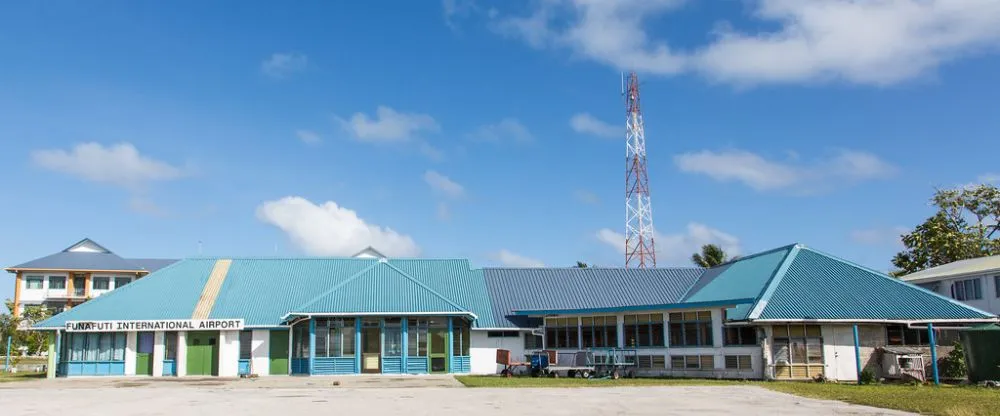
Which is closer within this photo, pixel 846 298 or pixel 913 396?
pixel 913 396

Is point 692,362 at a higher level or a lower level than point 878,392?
higher

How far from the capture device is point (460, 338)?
3909cm

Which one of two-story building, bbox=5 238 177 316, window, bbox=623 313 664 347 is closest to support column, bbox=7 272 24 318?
two-story building, bbox=5 238 177 316

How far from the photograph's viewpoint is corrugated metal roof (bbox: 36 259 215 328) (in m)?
38.2

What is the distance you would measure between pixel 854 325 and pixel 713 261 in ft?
100

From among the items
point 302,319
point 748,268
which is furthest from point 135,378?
point 748,268

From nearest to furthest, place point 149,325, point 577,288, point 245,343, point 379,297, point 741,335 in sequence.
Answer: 1. point 741,335
2. point 149,325
3. point 245,343
4. point 379,297
5. point 577,288

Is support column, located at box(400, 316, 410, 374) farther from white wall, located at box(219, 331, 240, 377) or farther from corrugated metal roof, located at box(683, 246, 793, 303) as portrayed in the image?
corrugated metal roof, located at box(683, 246, 793, 303)

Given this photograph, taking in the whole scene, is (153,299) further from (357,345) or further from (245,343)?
(357,345)

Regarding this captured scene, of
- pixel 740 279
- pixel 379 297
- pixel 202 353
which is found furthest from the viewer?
pixel 379 297

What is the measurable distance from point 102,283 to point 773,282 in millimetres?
57256

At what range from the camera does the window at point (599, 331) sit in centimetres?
Result: 3756

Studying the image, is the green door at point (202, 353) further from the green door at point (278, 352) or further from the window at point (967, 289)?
the window at point (967, 289)

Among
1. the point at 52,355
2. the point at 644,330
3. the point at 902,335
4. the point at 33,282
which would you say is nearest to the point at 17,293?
the point at 33,282
